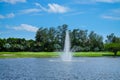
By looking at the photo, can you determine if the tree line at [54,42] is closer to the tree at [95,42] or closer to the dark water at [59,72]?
the tree at [95,42]

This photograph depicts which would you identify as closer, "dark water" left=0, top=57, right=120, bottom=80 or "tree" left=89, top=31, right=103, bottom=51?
"dark water" left=0, top=57, right=120, bottom=80

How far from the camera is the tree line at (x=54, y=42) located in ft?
531

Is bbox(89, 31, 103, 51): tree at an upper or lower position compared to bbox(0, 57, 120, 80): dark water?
upper

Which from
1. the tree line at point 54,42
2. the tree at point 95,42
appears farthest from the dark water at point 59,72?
the tree at point 95,42

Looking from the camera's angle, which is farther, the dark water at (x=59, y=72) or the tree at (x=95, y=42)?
the tree at (x=95, y=42)

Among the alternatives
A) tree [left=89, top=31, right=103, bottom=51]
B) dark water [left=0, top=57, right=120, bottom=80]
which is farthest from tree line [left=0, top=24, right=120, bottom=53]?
dark water [left=0, top=57, right=120, bottom=80]

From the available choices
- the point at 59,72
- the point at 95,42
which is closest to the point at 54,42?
the point at 95,42

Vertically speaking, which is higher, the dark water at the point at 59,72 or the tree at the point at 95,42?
the tree at the point at 95,42

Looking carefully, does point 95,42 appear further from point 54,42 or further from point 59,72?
point 59,72

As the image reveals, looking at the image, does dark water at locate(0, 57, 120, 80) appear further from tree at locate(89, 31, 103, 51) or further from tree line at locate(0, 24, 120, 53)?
tree at locate(89, 31, 103, 51)

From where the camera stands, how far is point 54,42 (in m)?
174

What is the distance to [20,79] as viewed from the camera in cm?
3697

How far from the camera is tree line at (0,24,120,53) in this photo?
531ft

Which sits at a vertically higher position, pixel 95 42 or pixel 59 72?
pixel 95 42
